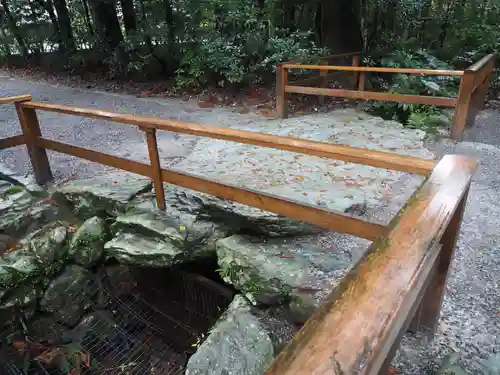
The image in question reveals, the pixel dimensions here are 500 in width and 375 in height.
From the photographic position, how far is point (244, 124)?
649cm

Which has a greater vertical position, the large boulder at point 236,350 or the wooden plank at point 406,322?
the wooden plank at point 406,322

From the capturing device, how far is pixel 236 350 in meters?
2.48

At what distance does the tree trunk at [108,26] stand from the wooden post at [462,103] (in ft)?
31.9

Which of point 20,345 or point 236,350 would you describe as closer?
point 236,350

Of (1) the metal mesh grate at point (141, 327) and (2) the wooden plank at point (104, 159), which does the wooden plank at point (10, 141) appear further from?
(1) the metal mesh grate at point (141, 327)

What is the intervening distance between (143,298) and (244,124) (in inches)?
134

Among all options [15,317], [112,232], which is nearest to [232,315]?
[112,232]

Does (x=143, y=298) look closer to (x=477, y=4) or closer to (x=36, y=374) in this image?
(x=36, y=374)

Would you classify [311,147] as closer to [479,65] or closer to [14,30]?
[479,65]

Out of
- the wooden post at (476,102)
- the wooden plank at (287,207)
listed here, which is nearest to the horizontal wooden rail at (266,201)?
the wooden plank at (287,207)

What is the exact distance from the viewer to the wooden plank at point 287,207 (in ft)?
7.16

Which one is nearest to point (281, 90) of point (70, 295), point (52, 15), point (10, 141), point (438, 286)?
point (10, 141)

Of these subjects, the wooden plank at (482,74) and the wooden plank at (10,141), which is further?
the wooden plank at (482,74)

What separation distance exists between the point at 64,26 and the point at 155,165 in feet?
39.5
